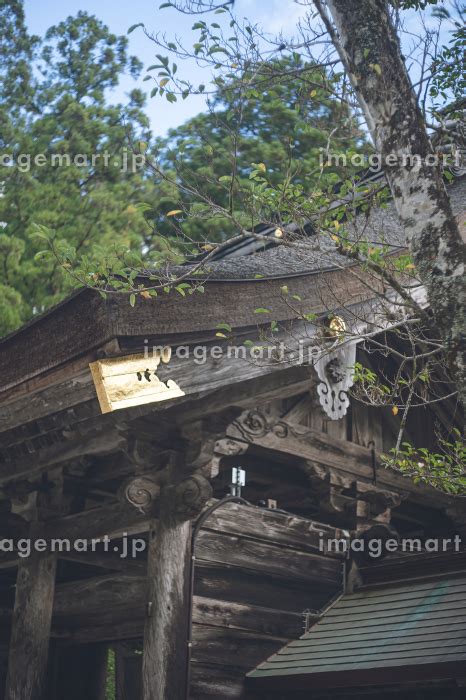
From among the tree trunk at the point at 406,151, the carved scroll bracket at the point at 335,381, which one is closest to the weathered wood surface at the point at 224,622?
the carved scroll bracket at the point at 335,381

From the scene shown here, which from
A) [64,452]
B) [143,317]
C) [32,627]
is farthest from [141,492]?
[32,627]

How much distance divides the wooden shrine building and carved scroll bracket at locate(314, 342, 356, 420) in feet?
0.06

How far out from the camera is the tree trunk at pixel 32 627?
26.0 feet

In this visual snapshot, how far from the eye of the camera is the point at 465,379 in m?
4.38

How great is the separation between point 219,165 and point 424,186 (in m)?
16.6

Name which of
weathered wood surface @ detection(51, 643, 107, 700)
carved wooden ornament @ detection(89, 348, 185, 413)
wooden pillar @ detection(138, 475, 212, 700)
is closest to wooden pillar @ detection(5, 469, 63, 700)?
weathered wood surface @ detection(51, 643, 107, 700)

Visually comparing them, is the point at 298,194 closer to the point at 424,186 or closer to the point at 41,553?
the point at 424,186

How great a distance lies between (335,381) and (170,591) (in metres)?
2.18

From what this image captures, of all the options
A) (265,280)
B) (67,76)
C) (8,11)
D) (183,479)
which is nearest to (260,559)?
(183,479)

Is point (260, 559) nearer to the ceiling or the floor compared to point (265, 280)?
nearer to the floor

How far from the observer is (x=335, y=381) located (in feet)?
25.0

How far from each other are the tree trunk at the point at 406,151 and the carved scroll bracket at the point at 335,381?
2.75 meters

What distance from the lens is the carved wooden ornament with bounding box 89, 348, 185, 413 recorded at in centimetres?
607

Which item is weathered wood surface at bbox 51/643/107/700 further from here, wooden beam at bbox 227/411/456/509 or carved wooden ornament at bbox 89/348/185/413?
carved wooden ornament at bbox 89/348/185/413
